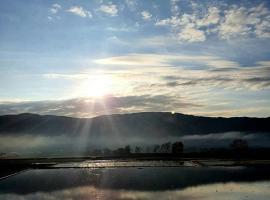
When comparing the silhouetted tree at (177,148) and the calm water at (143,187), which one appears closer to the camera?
the calm water at (143,187)

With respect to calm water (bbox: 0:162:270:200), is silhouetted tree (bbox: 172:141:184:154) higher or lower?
higher

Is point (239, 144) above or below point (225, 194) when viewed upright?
above

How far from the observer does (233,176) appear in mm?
50750

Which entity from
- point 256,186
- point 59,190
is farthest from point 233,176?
point 59,190

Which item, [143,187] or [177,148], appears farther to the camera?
[177,148]

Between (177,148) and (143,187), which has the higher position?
(177,148)

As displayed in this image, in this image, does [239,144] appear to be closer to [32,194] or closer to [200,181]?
[200,181]

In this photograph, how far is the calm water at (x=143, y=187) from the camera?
1425 inches

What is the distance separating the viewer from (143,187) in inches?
1618

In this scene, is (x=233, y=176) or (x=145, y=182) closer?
(x=145, y=182)

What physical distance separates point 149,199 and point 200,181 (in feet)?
43.5

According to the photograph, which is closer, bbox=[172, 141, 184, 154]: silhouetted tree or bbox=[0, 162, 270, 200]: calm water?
bbox=[0, 162, 270, 200]: calm water

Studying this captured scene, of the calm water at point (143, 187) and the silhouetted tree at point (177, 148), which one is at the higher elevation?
the silhouetted tree at point (177, 148)

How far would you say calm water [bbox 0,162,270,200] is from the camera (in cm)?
3619
